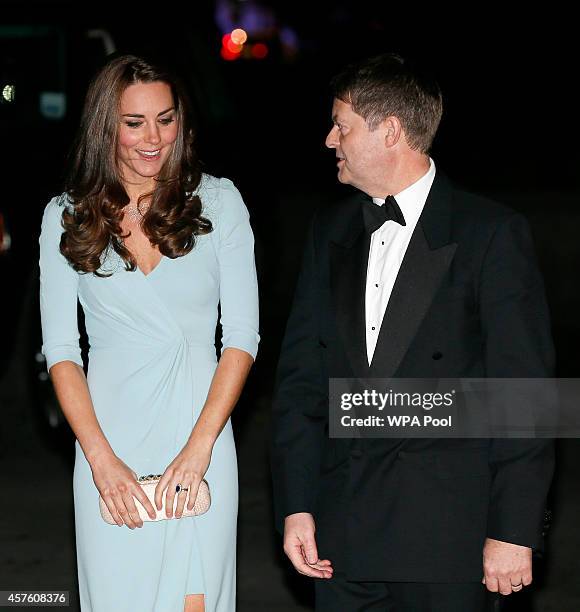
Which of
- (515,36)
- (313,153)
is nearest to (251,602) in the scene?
(313,153)

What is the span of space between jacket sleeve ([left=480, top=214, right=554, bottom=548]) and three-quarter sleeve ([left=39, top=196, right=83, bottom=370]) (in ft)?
3.92

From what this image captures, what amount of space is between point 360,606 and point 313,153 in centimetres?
3052

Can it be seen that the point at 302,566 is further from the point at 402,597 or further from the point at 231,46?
the point at 231,46

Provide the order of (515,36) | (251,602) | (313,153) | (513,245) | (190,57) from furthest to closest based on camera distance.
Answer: (515,36)
(313,153)
(190,57)
(251,602)
(513,245)

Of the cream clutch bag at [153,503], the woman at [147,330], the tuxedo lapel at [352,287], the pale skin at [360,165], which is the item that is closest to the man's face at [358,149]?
the pale skin at [360,165]

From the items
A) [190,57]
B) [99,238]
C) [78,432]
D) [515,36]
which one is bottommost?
[78,432]

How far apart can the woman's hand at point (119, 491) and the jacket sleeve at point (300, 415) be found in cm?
39

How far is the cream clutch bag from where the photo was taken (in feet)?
12.8

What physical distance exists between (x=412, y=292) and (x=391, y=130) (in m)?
0.45

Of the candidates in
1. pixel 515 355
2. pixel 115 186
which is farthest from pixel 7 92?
pixel 515 355

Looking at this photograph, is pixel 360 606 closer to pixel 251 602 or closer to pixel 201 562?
pixel 201 562

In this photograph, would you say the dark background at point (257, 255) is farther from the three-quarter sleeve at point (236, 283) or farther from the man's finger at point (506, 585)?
the man's finger at point (506, 585)

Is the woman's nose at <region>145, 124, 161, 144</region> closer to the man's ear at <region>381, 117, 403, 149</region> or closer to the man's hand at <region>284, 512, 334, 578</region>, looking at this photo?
the man's ear at <region>381, 117, 403, 149</region>

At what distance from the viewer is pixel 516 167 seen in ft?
102
